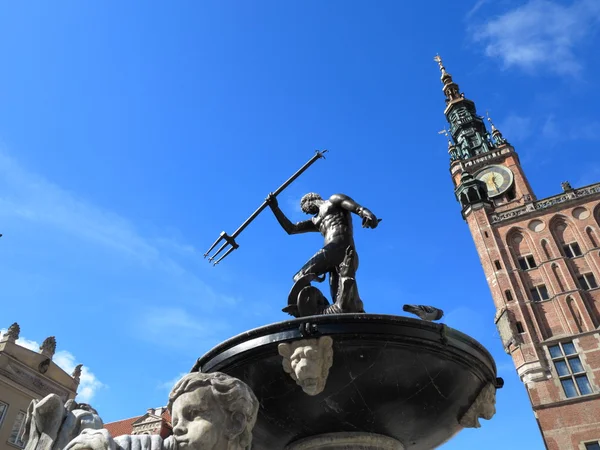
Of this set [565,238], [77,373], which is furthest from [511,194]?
[77,373]

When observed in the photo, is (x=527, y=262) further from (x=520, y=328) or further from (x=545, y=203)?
(x=520, y=328)

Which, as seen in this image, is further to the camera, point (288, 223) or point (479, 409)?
point (288, 223)

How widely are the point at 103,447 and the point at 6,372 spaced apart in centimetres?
2000

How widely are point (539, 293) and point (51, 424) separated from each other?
3021 cm

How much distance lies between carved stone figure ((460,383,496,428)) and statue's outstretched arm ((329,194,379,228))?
5.62 feet

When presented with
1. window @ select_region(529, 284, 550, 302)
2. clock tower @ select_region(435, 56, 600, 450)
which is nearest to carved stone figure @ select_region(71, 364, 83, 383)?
clock tower @ select_region(435, 56, 600, 450)

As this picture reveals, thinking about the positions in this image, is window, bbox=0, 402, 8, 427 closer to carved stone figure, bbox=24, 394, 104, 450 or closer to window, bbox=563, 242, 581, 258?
carved stone figure, bbox=24, 394, 104, 450

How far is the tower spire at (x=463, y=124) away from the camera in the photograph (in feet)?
135

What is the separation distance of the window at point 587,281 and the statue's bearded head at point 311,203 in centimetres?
2774

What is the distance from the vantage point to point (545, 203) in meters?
31.5

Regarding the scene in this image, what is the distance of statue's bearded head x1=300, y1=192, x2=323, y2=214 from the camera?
5.47 m

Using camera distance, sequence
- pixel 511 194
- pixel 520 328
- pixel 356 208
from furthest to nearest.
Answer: pixel 511 194 < pixel 520 328 < pixel 356 208

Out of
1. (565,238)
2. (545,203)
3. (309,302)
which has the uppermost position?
(545,203)

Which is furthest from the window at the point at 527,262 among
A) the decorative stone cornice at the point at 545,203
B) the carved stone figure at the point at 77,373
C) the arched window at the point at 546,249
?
the carved stone figure at the point at 77,373
